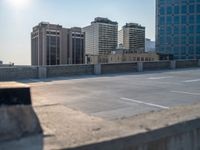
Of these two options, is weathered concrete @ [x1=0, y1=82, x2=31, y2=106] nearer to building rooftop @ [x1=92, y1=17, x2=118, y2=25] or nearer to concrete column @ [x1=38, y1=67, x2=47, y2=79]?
concrete column @ [x1=38, y1=67, x2=47, y2=79]

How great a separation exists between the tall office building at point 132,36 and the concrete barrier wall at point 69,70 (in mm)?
115810

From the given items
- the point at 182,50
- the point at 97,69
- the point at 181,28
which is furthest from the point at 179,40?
the point at 97,69

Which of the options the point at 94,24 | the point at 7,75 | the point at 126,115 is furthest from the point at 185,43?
the point at 126,115

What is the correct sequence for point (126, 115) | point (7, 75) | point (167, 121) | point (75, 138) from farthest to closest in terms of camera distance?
point (7, 75)
point (126, 115)
point (167, 121)
point (75, 138)

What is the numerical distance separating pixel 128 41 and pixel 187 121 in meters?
138

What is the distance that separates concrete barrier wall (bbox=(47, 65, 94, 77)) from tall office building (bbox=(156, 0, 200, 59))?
248ft

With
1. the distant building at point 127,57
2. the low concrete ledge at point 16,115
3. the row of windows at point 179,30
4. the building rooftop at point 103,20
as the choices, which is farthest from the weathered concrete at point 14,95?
the building rooftop at point 103,20

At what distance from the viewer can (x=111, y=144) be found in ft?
16.4

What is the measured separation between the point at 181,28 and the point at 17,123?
9260 centimetres

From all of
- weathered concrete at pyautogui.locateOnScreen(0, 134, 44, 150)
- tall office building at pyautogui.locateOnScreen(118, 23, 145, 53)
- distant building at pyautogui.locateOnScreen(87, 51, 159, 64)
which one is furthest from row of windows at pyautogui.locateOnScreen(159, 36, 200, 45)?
weathered concrete at pyautogui.locateOnScreen(0, 134, 44, 150)

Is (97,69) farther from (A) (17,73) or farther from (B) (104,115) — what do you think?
(B) (104,115)

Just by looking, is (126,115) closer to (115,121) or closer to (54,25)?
(115,121)

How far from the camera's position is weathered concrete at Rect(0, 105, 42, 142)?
16.4 feet

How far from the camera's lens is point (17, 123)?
513 cm
